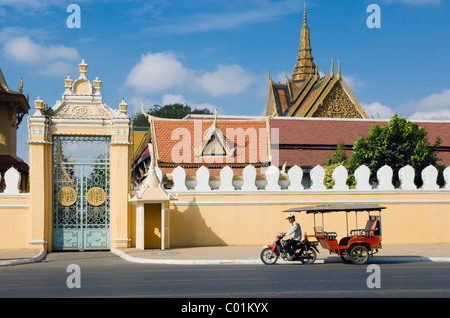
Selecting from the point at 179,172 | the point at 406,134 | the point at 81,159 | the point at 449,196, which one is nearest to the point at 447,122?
the point at 406,134

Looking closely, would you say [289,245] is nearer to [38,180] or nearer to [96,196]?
[96,196]

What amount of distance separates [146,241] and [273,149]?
13388mm

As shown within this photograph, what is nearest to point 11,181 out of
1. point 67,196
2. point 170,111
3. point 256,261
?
point 67,196

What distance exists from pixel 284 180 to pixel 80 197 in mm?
6697

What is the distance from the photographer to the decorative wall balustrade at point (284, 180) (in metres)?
20.3

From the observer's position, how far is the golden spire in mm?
53250

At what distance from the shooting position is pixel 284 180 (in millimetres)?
21281

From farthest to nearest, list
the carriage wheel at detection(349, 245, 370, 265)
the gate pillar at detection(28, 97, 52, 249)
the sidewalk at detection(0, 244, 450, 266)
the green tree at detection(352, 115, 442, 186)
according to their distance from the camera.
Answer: the green tree at detection(352, 115, 442, 186) → the gate pillar at detection(28, 97, 52, 249) → the sidewalk at detection(0, 244, 450, 266) → the carriage wheel at detection(349, 245, 370, 265)

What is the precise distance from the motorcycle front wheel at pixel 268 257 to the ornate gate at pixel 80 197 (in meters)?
5.88

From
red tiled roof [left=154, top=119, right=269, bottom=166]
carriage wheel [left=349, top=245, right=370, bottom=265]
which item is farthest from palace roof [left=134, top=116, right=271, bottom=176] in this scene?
carriage wheel [left=349, top=245, right=370, bottom=265]

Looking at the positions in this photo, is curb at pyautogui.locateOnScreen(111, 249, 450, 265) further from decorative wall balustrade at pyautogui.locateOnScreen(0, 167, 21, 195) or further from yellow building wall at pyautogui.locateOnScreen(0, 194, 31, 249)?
decorative wall balustrade at pyautogui.locateOnScreen(0, 167, 21, 195)

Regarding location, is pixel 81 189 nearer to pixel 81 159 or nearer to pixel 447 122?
pixel 81 159

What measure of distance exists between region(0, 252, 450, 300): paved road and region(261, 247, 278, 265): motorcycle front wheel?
510 mm
